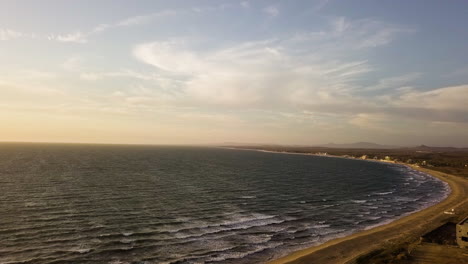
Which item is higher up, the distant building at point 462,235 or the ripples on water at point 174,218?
the distant building at point 462,235

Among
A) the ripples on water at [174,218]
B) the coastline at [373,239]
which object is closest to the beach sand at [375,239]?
the coastline at [373,239]

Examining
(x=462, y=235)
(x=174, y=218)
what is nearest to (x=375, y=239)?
(x=462, y=235)

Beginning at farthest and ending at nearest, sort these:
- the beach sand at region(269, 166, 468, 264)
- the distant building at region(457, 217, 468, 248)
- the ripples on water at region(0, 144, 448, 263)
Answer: the distant building at region(457, 217, 468, 248) → the beach sand at region(269, 166, 468, 264) → the ripples on water at region(0, 144, 448, 263)

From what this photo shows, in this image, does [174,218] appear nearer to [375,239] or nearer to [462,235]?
[375,239]

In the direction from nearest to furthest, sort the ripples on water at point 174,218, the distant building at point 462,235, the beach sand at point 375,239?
the ripples on water at point 174,218 < the beach sand at point 375,239 < the distant building at point 462,235

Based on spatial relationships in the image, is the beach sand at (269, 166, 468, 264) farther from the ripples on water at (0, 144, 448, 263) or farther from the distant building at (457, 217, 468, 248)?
the distant building at (457, 217, 468, 248)

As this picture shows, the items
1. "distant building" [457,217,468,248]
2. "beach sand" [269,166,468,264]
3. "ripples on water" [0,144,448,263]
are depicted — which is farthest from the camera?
"distant building" [457,217,468,248]

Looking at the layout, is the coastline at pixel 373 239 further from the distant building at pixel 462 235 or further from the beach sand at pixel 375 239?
the distant building at pixel 462 235

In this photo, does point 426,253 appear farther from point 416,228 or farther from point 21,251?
point 21,251

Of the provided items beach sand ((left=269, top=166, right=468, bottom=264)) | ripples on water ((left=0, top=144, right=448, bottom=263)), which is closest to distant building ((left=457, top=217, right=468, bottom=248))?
beach sand ((left=269, top=166, right=468, bottom=264))
